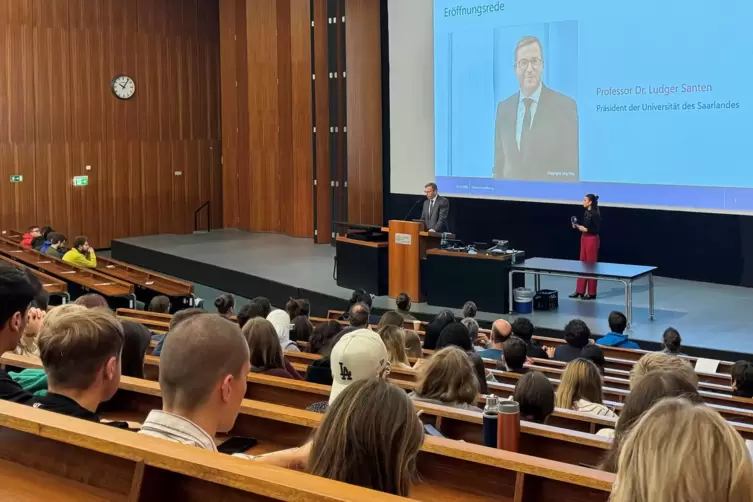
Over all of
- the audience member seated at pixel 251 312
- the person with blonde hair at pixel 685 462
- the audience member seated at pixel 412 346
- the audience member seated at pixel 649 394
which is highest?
the person with blonde hair at pixel 685 462

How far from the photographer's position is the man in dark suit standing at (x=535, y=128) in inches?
450

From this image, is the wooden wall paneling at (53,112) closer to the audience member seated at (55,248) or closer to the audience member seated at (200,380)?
the audience member seated at (55,248)

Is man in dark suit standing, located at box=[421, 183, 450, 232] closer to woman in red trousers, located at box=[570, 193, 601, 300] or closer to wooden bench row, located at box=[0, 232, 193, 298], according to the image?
woman in red trousers, located at box=[570, 193, 601, 300]

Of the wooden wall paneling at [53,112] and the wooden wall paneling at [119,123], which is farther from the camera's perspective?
the wooden wall paneling at [119,123]

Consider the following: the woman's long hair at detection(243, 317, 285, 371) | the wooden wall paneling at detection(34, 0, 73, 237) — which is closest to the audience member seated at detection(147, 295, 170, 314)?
the woman's long hair at detection(243, 317, 285, 371)

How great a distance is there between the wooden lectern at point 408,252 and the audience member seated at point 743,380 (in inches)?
199

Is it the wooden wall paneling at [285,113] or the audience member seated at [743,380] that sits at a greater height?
the wooden wall paneling at [285,113]

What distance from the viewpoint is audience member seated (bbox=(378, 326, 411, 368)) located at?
5113 mm

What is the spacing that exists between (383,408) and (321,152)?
13.2 meters

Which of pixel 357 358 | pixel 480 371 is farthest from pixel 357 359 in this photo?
pixel 480 371

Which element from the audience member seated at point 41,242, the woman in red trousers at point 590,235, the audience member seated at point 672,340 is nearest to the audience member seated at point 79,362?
the audience member seated at point 672,340

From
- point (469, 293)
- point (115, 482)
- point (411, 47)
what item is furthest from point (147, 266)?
point (115, 482)

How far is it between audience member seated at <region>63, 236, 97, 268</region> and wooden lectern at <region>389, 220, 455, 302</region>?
13.5 ft

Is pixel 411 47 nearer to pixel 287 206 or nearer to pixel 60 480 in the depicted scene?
pixel 287 206
